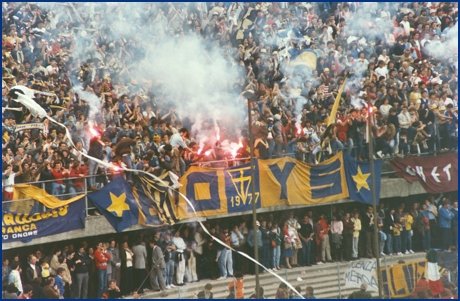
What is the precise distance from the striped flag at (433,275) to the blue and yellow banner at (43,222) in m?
6.64

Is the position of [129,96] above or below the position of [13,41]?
below

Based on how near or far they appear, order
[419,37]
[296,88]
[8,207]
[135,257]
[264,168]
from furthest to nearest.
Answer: [419,37], [296,88], [264,168], [135,257], [8,207]

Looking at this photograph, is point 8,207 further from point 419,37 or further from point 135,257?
point 419,37

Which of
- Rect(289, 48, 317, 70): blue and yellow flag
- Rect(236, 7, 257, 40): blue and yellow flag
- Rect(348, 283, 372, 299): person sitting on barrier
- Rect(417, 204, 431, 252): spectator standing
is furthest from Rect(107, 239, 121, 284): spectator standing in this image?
Rect(289, 48, 317, 70): blue and yellow flag

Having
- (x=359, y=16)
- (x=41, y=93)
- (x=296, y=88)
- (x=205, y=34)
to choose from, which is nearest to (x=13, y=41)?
(x=41, y=93)

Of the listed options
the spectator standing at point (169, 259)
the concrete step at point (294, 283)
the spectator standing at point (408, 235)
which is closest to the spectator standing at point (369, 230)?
the concrete step at point (294, 283)

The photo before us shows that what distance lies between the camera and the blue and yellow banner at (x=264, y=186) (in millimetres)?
14789

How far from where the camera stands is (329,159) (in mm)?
16141

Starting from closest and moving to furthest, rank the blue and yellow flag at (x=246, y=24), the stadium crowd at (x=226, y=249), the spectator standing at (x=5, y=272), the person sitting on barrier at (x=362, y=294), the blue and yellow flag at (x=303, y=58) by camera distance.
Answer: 1. the spectator standing at (x=5, y=272)
2. the stadium crowd at (x=226, y=249)
3. the person sitting on barrier at (x=362, y=294)
4. the blue and yellow flag at (x=246, y=24)
5. the blue and yellow flag at (x=303, y=58)

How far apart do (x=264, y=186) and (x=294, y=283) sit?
186 cm

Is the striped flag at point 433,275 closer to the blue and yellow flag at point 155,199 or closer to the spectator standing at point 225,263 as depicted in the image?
the spectator standing at point 225,263

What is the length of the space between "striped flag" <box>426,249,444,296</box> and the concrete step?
750mm

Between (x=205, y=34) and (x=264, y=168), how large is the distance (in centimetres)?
453

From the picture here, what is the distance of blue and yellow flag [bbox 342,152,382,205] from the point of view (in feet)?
53.6
